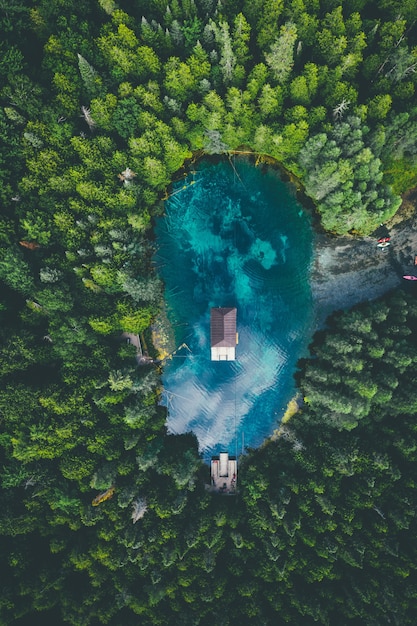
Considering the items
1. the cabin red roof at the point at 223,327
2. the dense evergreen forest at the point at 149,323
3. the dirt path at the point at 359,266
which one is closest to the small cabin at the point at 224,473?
the dense evergreen forest at the point at 149,323

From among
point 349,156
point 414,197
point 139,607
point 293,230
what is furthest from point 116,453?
point 414,197

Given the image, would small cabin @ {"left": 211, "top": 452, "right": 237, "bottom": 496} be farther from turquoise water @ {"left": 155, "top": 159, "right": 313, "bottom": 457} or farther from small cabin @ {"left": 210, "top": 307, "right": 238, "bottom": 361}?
small cabin @ {"left": 210, "top": 307, "right": 238, "bottom": 361}

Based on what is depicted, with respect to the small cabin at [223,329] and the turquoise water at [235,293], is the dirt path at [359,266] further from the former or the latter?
the small cabin at [223,329]

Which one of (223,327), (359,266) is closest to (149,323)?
(223,327)

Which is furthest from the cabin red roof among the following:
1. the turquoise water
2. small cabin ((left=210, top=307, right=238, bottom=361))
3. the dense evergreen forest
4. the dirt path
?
the dirt path

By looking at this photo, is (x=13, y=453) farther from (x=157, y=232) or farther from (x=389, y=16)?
(x=389, y=16)
